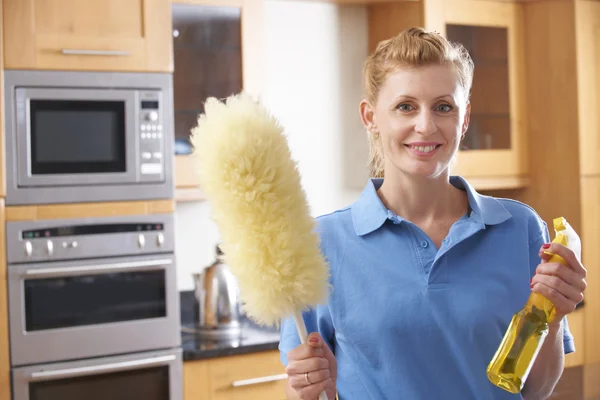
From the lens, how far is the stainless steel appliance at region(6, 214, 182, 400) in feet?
7.86

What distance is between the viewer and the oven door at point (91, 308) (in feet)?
7.86

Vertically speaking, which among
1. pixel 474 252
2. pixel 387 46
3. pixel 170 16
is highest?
pixel 170 16

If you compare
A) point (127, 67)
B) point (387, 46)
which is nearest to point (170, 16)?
point (127, 67)

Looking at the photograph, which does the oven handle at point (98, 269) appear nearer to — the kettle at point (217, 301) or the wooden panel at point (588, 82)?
the kettle at point (217, 301)

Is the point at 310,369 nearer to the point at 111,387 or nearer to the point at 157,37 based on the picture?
the point at 111,387

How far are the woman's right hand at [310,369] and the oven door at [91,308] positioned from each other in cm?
154

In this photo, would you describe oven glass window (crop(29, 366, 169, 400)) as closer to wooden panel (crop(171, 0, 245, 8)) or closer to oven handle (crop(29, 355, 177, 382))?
oven handle (crop(29, 355, 177, 382))

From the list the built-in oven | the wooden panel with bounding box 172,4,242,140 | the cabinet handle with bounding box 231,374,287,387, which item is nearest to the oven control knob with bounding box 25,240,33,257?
the built-in oven

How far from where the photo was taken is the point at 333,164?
3.45 m

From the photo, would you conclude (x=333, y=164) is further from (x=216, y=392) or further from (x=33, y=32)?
(x=33, y=32)

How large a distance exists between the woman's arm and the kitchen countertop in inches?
55.6

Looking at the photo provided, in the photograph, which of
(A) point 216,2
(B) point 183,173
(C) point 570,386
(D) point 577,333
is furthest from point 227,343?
(D) point 577,333

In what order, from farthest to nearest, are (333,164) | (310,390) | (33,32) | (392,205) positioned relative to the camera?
(333,164), (33,32), (392,205), (310,390)

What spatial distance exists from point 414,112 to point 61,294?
158 cm
